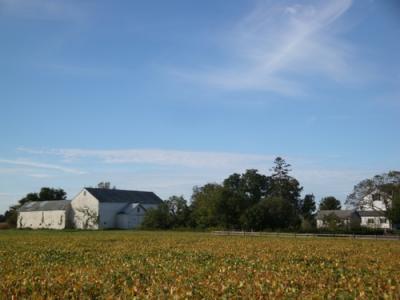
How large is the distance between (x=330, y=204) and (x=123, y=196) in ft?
193

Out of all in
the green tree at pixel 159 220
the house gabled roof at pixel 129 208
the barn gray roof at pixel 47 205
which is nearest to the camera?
the green tree at pixel 159 220

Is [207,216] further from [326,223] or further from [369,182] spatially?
[369,182]

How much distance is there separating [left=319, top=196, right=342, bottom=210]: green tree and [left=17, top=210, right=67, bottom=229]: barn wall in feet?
227

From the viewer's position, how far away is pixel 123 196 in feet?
354

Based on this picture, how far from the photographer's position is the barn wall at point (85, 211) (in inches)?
3922

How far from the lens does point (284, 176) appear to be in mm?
117188

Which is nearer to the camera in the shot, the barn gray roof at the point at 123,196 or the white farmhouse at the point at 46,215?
the barn gray roof at the point at 123,196

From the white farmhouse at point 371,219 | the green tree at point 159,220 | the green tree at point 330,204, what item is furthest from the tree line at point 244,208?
the green tree at point 330,204

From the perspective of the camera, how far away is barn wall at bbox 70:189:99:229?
99.6 meters

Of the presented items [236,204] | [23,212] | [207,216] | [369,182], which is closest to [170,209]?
[207,216]

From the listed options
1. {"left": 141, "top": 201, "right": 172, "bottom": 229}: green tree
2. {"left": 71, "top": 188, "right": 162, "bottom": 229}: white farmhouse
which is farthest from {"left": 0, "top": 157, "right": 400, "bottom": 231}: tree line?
{"left": 71, "top": 188, "right": 162, "bottom": 229}: white farmhouse

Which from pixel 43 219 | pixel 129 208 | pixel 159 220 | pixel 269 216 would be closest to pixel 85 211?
pixel 129 208

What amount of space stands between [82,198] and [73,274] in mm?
94387

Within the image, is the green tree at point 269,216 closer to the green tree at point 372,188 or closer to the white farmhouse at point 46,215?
the green tree at point 372,188
